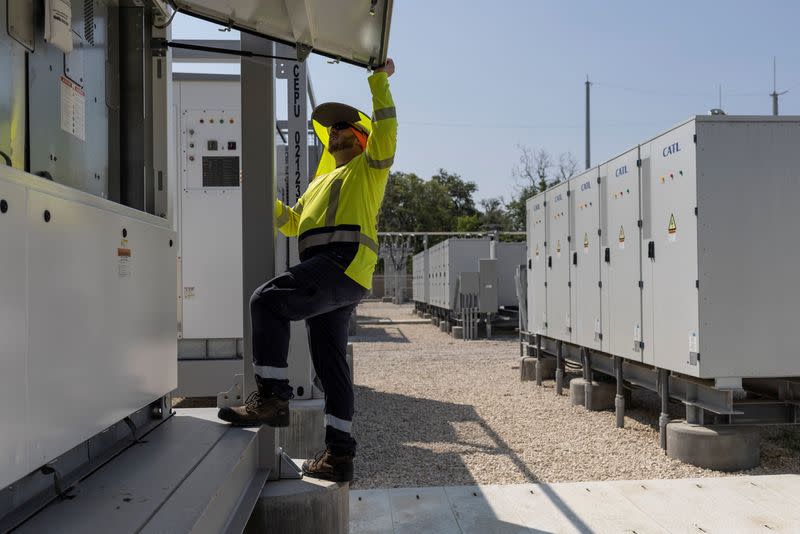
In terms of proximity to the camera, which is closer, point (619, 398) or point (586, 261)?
point (619, 398)

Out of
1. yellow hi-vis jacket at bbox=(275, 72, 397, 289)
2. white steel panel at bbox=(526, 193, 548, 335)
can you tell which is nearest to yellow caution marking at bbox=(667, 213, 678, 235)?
yellow hi-vis jacket at bbox=(275, 72, 397, 289)

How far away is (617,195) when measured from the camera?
22.4 ft

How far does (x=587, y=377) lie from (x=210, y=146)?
4.95 meters

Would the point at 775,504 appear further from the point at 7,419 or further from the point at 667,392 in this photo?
the point at 7,419

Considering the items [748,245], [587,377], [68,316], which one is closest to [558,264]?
[587,377]

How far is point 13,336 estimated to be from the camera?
164 cm

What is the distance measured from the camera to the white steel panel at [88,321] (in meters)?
1.81

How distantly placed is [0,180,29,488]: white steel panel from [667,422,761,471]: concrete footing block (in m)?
5.06

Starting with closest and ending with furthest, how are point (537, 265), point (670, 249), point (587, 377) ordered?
point (670, 249)
point (587, 377)
point (537, 265)

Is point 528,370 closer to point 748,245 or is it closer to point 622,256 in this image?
point 622,256

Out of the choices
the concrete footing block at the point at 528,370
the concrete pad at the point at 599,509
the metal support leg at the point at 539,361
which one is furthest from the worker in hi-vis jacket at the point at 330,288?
the concrete footing block at the point at 528,370

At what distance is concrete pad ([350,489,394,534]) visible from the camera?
4049 millimetres

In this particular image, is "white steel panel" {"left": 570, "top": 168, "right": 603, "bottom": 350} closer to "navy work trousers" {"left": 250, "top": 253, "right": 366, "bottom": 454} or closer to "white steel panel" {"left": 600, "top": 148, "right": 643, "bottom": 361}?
"white steel panel" {"left": 600, "top": 148, "right": 643, "bottom": 361}

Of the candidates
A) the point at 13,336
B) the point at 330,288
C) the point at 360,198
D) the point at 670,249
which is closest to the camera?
the point at 13,336
